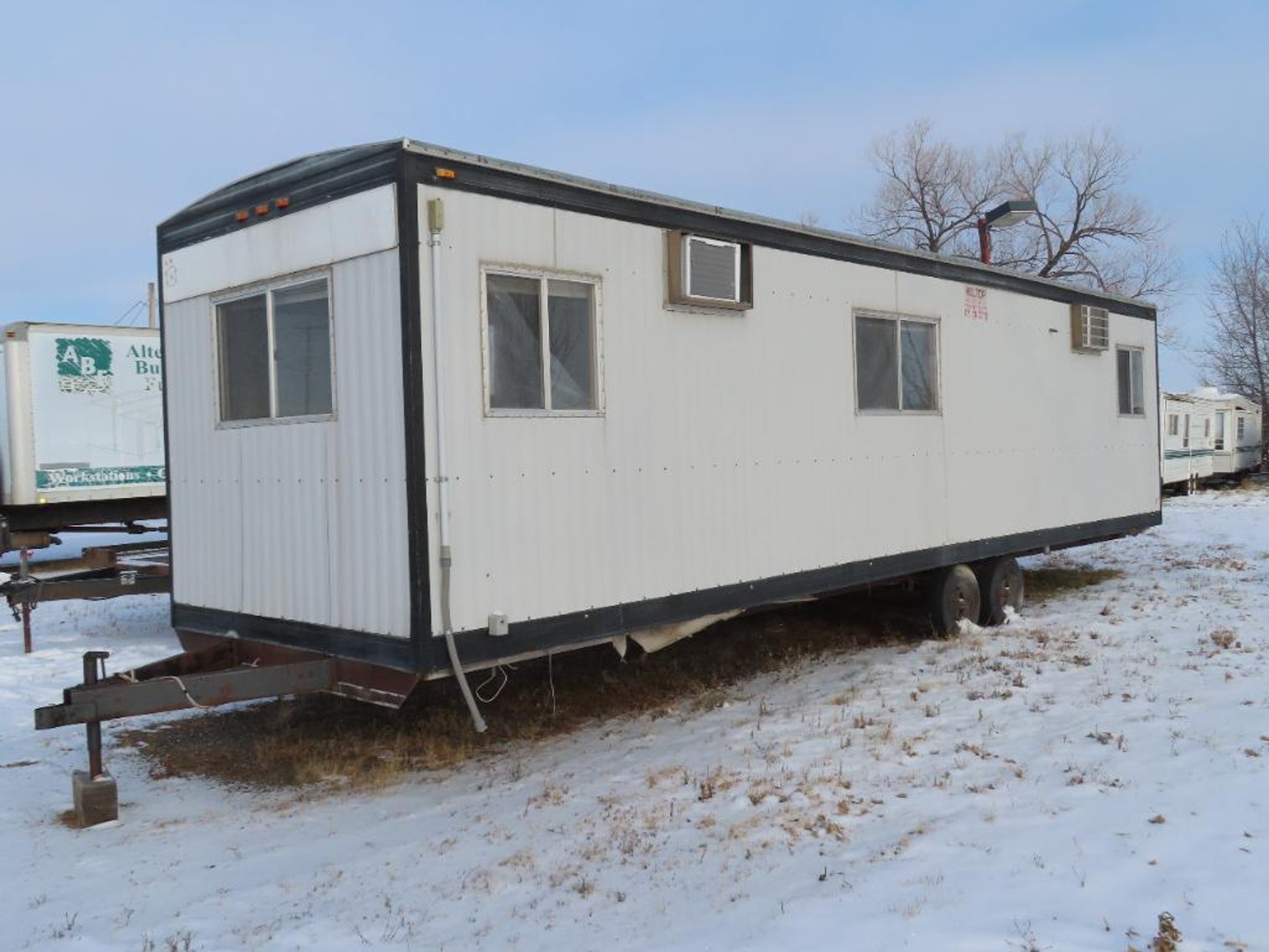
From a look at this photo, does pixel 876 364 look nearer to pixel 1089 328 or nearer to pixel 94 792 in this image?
pixel 1089 328

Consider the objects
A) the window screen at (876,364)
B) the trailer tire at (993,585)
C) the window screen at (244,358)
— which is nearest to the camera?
the window screen at (244,358)

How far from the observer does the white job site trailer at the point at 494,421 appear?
4930 mm

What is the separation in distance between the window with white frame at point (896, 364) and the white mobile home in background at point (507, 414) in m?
0.03

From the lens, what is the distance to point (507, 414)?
203 inches

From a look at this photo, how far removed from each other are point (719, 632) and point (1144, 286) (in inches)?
1126

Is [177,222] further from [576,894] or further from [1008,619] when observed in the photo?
[1008,619]

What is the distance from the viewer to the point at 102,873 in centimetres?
439

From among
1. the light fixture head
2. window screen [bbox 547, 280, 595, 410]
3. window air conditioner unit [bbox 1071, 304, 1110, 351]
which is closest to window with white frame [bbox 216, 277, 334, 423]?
window screen [bbox 547, 280, 595, 410]

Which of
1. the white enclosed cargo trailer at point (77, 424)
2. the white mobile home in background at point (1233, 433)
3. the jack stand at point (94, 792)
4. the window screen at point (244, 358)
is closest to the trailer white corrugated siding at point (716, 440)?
the window screen at point (244, 358)

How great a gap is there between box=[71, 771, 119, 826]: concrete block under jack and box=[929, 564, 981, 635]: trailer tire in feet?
19.7

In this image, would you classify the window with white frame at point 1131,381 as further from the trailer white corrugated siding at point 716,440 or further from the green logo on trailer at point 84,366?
the green logo on trailer at point 84,366

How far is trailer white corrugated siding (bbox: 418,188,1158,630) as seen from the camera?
508 cm

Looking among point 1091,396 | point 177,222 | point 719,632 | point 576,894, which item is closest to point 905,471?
point 719,632

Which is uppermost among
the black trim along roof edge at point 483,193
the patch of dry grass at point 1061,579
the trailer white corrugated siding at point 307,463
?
the black trim along roof edge at point 483,193
